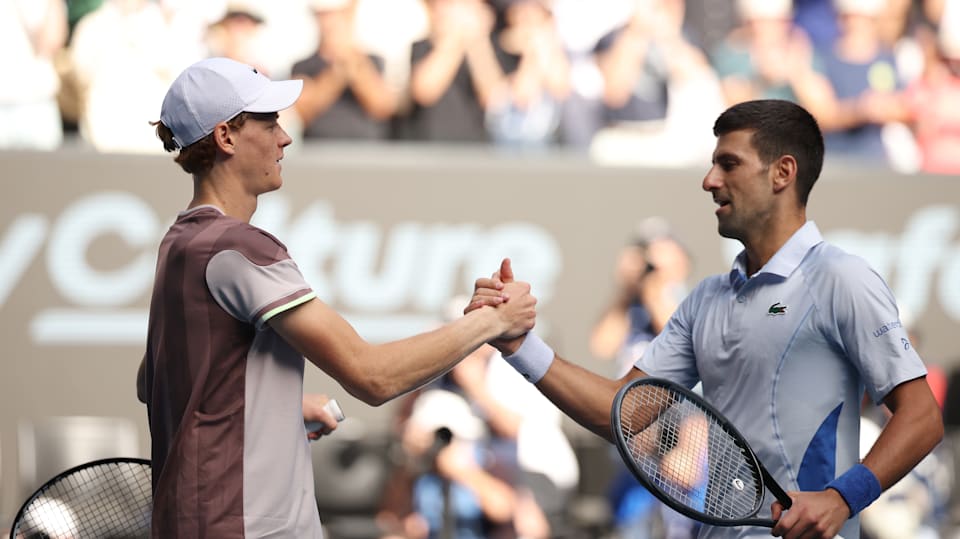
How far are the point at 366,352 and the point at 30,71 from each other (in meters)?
5.72

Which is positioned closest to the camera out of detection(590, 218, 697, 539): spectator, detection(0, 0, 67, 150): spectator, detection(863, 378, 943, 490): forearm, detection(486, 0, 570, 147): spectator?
detection(863, 378, 943, 490): forearm

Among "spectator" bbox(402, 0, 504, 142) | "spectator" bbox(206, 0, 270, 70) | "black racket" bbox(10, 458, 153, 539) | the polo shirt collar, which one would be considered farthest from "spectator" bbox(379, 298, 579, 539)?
the polo shirt collar

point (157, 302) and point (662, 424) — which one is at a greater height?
point (157, 302)

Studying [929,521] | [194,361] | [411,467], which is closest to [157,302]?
[194,361]

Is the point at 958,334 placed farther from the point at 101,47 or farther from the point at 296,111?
the point at 101,47

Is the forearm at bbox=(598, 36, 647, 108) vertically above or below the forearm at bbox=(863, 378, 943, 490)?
above

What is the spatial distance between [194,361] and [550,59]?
6.05 metres

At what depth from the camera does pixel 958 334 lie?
30.1ft

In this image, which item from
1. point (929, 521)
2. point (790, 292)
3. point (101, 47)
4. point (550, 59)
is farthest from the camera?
point (550, 59)

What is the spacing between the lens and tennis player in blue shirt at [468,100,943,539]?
324cm

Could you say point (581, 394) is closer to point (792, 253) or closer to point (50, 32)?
point (792, 253)

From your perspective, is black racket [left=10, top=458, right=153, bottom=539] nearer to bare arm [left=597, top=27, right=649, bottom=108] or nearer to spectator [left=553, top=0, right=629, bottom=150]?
spectator [left=553, top=0, right=629, bottom=150]

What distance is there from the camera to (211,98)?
10.3ft

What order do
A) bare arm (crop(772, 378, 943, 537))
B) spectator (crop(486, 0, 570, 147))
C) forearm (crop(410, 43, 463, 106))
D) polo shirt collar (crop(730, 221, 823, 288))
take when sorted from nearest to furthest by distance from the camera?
bare arm (crop(772, 378, 943, 537))
polo shirt collar (crop(730, 221, 823, 288))
forearm (crop(410, 43, 463, 106))
spectator (crop(486, 0, 570, 147))
